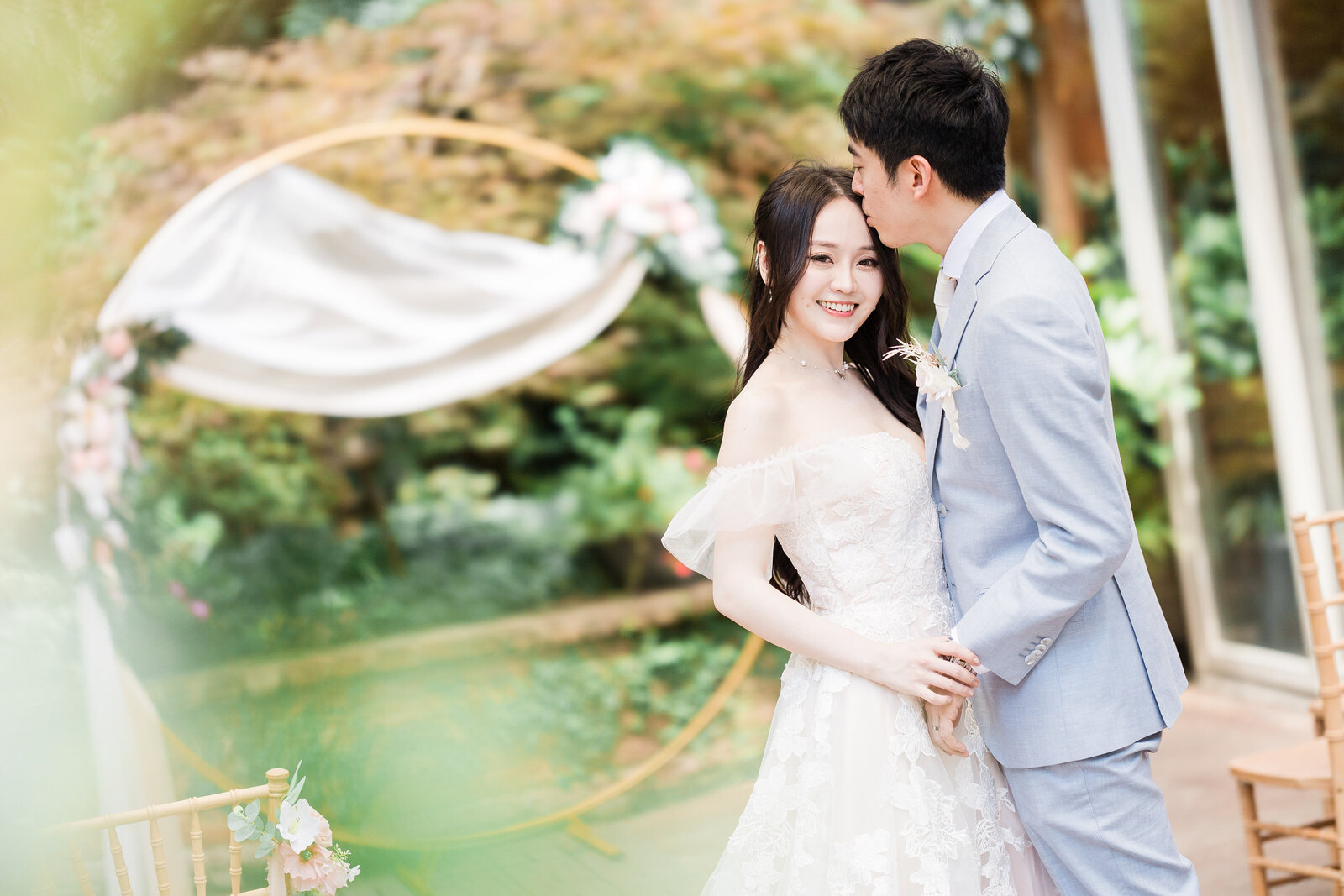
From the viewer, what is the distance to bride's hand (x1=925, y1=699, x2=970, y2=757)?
165 cm

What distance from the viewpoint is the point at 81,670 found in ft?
10.8

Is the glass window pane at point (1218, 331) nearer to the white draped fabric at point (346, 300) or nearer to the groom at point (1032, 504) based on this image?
the white draped fabric at point (346, 300)

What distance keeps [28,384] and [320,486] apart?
1.62 metres

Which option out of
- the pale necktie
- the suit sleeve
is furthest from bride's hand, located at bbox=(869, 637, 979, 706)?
the pale necktie

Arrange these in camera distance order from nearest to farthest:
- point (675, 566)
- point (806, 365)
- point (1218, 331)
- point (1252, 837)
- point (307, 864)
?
point (307, 864)
point (806, 365)
point (1252, 837)
point (1218, 331)
point (675, 566)

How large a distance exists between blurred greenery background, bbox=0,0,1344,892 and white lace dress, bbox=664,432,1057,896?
2.21 meters

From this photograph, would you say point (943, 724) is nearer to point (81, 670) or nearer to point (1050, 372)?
point (1050, 372)

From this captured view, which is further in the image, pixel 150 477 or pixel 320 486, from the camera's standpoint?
pixel 320 486

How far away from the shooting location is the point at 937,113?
1.57 m

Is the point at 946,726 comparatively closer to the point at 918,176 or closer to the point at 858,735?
the point at 858,735

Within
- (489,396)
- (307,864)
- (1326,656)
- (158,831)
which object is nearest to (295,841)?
(307,864)

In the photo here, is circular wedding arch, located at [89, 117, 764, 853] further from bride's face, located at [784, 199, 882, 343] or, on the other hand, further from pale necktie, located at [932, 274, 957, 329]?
pale necktie, located at [932, 274, 957, 329]

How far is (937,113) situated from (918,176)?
0.10 m

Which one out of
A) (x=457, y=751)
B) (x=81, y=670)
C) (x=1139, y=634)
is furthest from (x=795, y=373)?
(x=457, y=751)
